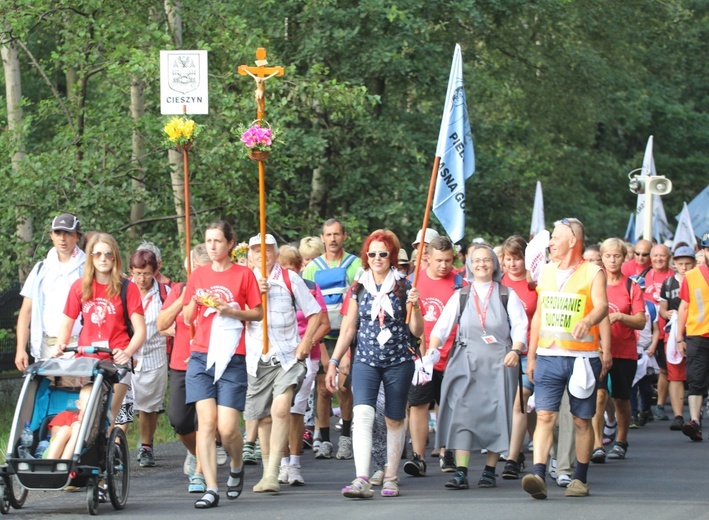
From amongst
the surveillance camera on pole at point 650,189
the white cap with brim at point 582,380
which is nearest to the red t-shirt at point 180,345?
the white cap with brim at point 582,380

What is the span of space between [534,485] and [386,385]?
1277 millimetres

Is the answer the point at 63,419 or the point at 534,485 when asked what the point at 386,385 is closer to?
the point at 534,485

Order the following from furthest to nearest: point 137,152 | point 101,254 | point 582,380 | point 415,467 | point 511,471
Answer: point 137,152 < point 415,467 < point 511,471 < point 582,380 < point 101,254

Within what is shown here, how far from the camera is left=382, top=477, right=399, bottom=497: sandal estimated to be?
9.99m

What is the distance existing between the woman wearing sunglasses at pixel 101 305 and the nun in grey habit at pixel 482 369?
231 cm

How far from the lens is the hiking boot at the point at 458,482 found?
33.8ft

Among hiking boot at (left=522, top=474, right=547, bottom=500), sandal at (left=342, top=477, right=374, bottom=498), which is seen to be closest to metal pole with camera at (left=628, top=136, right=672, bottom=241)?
hiking boot at (left=522, top=474, right=547, bottom=500)

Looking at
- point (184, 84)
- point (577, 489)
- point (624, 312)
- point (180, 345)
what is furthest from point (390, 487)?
point (184, 84)

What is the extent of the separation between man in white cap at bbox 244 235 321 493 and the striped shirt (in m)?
1.42

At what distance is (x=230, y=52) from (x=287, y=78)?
81cm

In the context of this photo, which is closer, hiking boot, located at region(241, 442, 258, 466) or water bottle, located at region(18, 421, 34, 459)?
water bottle, located at region(18, 421, 34, 459)

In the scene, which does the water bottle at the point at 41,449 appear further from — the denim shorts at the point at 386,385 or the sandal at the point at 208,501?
the denim shorts at the point at 386,385

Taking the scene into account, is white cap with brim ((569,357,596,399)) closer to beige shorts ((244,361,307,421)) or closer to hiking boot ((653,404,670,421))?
beige shorts ((244,361,307,421))

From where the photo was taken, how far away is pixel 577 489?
9914 millimetres
